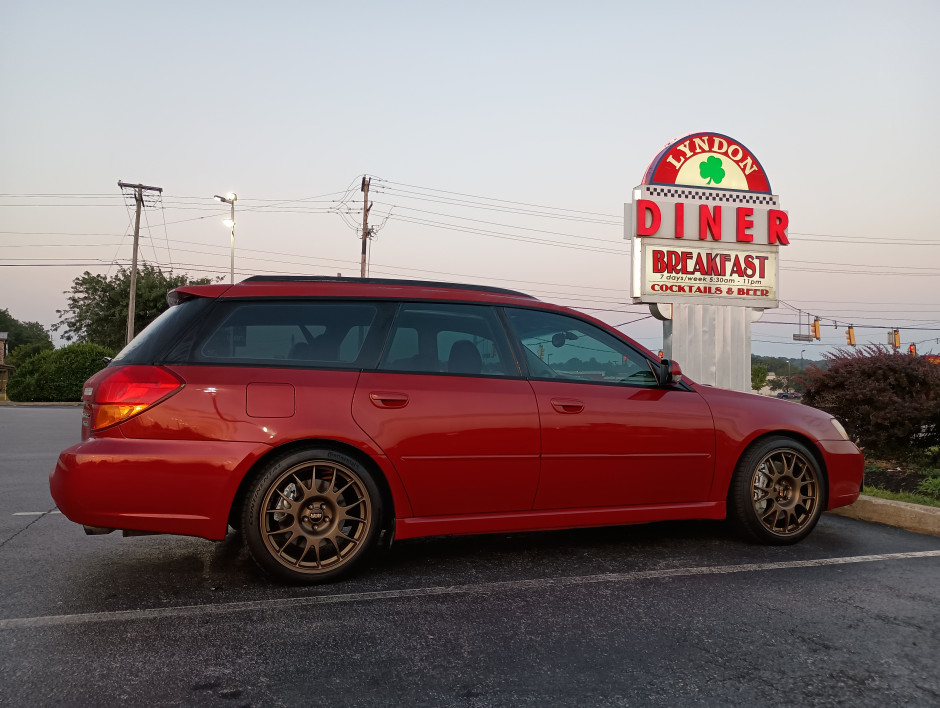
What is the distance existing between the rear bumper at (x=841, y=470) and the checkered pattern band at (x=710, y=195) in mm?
6417

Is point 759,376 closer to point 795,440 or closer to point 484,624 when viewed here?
point 795,440

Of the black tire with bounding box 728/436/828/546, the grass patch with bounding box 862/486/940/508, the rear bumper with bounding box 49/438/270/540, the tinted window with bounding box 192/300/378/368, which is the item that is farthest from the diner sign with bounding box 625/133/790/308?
the rear bumper with bounding box 49/438/270/540

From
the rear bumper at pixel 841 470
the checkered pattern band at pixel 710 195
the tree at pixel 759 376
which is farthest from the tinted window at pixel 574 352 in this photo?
the tree at pixel 759 376

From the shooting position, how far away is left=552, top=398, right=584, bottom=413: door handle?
419 centimetres

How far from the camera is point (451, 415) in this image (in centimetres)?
397

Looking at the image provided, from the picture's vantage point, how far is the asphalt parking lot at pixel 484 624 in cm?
253

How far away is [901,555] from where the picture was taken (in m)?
Answer: 4.59

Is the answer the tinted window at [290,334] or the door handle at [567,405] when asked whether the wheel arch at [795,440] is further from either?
the tinted window at [290,334]

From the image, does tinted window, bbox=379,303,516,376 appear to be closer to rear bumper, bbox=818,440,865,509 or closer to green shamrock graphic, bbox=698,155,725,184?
rear bumper, bbox=818,440,865,509

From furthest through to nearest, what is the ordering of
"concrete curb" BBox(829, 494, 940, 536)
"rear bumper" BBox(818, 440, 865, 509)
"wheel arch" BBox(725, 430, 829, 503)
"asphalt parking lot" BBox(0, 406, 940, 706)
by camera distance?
"concrete curb" BBox(829, 494, 940, 536) → "rear bumper" BBox(818, 440, 865, 509) → "wheel arch" BBox(725, 430, 829, 503) → "asphalt parking lot" BBox(0, 406, 940, 706)

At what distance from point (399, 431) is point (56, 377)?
97.4ft

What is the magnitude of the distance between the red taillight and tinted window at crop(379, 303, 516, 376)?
1.13 metres

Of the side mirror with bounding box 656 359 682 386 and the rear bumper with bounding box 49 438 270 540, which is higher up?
the side mirror with bounding box 656 359 682 386

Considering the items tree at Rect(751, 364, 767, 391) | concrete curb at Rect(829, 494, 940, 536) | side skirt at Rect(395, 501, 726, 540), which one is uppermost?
tree at Rect(751, 364, 767, 391)
